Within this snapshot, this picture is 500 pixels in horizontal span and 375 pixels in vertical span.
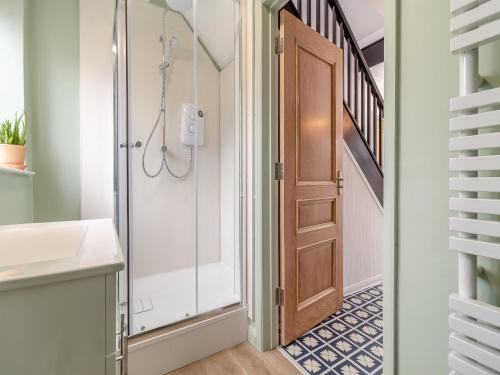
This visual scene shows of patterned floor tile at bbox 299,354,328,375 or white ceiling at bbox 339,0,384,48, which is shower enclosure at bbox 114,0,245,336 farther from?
white ceiling at bbox 339,0,384,48

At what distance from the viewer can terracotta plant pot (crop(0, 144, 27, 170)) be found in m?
1.15

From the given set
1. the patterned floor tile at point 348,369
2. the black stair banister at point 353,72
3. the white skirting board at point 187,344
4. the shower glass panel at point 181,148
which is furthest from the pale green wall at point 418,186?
the black stair banister at point 353,72

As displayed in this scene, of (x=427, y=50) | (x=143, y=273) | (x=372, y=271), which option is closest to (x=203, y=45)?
(x=427, y=50)

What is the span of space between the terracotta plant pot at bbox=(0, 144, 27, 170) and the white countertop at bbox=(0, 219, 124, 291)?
1.53 feet

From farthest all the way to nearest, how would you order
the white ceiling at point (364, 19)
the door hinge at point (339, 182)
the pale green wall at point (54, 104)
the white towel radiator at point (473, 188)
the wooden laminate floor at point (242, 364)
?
the white ceiling at point (364, 19)
the door hinge at point (339, 182)
the pale green wall at point (54, 104)
the wooden laminate floor at point (242, 364)
the white towel radiator at point (473, 188)

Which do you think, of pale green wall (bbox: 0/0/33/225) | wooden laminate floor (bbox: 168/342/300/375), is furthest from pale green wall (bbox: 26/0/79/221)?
wooden laminate floor (bbox: 168/342/300/375)

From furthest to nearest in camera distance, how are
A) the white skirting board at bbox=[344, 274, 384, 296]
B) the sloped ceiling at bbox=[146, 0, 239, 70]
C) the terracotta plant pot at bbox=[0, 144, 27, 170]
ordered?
the white skirting board at bbox=[344, 274, 384, 296] → the sloped ceiling at bbox=[146, 0, 239, 70] → the terracotta plant pot at bbox=[0, 144, 27, 170]

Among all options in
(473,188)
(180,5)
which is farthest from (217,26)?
(473,188)

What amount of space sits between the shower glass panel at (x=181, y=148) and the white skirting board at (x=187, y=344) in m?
0.39

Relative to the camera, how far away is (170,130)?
7.50ft

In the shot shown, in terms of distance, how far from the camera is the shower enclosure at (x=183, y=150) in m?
1.88

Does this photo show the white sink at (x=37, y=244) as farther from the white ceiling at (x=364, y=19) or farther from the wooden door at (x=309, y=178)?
the white ceiling at (x=364, y=19)

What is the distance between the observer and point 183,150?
237cm

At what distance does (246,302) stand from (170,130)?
1648 mm
